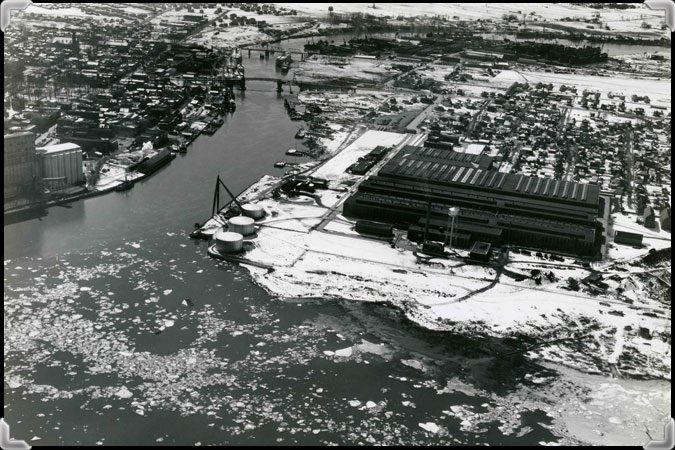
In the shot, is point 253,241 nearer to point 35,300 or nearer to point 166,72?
point 35,300

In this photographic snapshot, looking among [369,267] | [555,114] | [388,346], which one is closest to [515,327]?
[388,346]

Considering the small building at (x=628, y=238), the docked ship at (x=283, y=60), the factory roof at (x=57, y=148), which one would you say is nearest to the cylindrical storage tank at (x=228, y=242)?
the factory roof at (x=57, y=148)

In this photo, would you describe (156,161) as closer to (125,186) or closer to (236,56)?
(125,186)

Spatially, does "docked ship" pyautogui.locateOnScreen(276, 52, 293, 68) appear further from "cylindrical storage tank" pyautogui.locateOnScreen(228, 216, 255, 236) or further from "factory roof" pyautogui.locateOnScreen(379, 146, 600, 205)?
"cylindrical storage tank" pyautogui.locateOnScreen(228, 216, 255, 236)

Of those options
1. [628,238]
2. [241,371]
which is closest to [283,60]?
[628,238]

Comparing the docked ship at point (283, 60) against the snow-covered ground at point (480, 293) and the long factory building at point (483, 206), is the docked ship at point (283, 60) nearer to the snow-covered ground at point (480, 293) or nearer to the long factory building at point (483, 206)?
the long factory building at point (483, 206)

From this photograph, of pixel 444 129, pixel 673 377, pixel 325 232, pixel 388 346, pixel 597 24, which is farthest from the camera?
pixel 597 24

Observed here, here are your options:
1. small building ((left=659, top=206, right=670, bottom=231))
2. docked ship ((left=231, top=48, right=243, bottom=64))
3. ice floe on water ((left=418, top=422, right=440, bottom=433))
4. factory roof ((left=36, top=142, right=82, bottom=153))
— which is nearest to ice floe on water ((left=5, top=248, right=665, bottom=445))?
ice floe on water ((left=418, top=422, right=440, bottom=433))
